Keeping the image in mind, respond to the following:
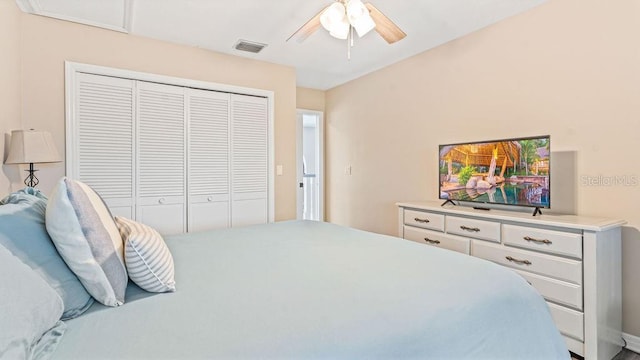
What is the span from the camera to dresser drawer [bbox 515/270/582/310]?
1.92 m

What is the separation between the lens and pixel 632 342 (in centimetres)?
209

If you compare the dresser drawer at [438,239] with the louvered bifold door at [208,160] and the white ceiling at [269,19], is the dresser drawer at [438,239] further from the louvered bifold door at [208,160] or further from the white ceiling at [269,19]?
the louvered bifold door at [208,160]

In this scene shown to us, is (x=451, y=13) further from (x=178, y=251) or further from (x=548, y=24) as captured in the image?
(x=178, y=251)

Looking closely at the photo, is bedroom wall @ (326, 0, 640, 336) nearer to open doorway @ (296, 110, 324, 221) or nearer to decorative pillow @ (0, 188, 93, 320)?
open doorway @ (296, 110, 324, 221)

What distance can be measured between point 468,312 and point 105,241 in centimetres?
125

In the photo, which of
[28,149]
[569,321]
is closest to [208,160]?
[28,149]

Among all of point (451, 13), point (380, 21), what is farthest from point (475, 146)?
point (380, 21)

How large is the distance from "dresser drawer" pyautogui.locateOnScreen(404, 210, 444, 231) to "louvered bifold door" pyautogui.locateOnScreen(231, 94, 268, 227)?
1.63m

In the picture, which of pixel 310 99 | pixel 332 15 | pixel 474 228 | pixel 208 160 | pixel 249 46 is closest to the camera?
pixel 332 15

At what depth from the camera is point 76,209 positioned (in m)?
1.05

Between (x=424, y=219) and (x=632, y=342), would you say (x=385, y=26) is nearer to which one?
(x=424, y=219)

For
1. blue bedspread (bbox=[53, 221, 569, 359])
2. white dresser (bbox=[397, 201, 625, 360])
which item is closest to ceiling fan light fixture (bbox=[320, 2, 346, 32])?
blue bedspread (bbox=[53, 221, 569, 359])

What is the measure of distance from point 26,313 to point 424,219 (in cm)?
268

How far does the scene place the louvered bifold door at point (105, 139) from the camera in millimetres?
2760
